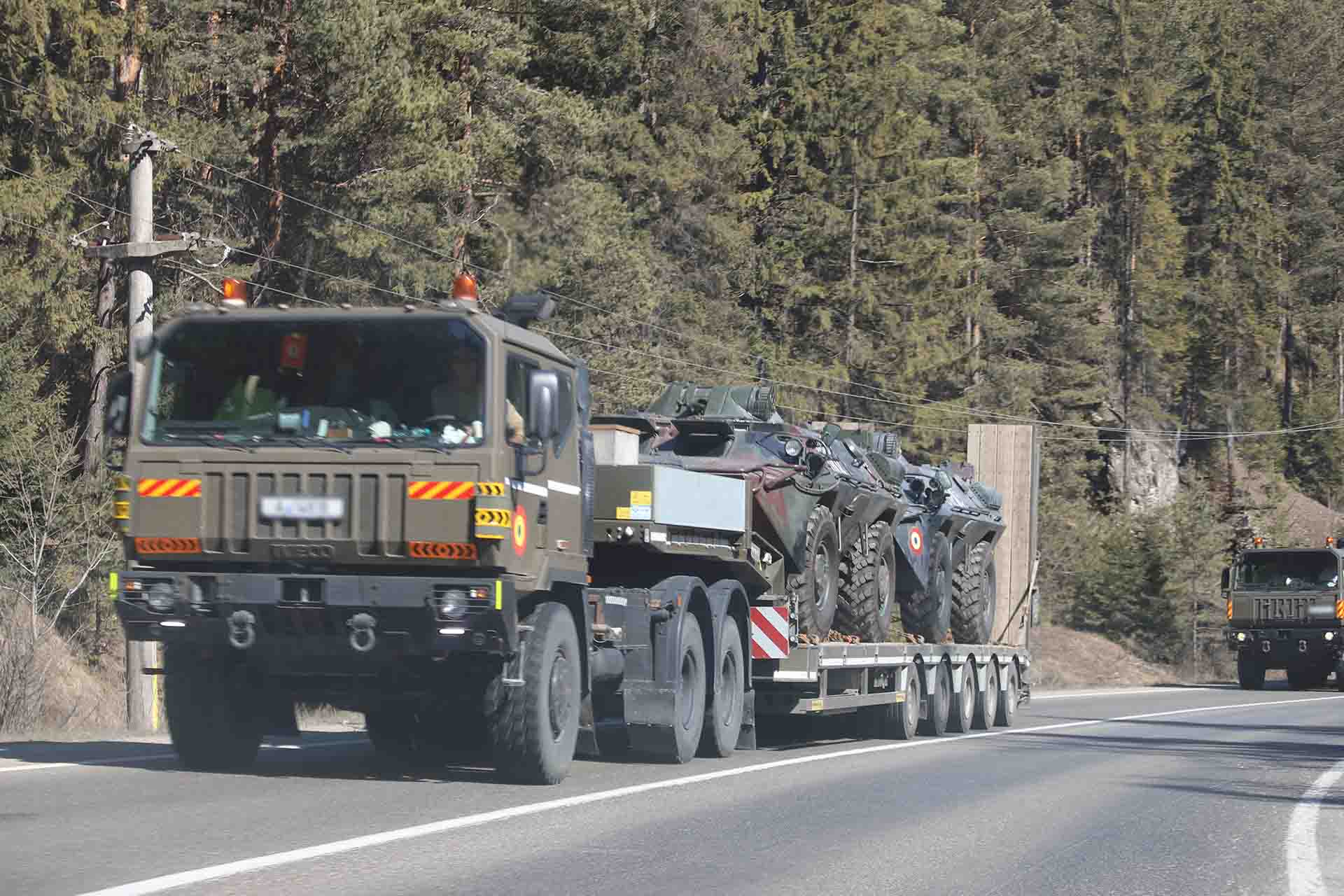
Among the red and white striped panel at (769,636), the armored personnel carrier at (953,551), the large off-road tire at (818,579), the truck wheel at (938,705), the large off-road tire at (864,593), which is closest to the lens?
the red and white striped panel at (769,636)

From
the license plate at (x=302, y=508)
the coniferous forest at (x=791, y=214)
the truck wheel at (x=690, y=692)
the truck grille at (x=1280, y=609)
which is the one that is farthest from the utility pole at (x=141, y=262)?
the truck grille at (x=1280, y=609)

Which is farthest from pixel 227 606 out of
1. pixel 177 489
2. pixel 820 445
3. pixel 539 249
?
pixel 539 249

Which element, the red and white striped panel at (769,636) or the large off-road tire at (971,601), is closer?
the red and white striped panel at (769,636)

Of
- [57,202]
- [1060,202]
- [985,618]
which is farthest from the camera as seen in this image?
[1060,202]

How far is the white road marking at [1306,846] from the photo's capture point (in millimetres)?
8961

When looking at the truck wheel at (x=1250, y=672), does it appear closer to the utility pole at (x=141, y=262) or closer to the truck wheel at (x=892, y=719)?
the truck wheel at (x=892, y=719)

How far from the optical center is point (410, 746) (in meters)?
13.9

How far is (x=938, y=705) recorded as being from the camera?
21078mm

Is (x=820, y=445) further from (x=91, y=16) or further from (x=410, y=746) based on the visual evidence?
(x=91, y=16)

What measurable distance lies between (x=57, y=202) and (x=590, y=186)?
14049 mm

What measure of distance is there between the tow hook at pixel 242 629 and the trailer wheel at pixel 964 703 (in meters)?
12.4

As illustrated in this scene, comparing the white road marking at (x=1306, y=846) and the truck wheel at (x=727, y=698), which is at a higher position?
the truck wheel at (x=727, y=698)

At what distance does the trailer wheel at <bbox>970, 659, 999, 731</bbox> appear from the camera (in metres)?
23.1

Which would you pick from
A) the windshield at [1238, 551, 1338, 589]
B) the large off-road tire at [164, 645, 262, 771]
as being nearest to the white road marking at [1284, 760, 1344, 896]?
the large off-road tire at [164, 645, 262, 771]
